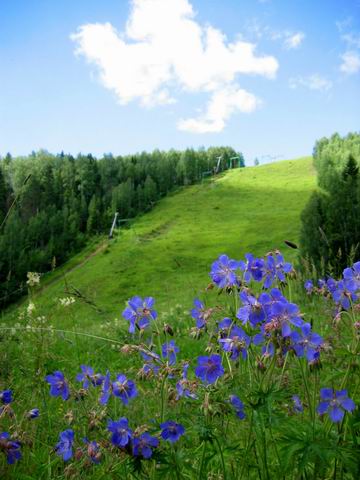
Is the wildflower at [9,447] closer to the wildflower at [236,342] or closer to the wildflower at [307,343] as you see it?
the wildflower at [236,342]

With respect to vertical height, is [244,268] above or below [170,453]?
above

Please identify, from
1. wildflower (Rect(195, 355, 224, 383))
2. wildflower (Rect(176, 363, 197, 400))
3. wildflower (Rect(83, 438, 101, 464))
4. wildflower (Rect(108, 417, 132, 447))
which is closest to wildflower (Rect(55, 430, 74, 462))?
wildflower (Rect(83, 438, 101, 464))

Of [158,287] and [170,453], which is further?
[158,287]

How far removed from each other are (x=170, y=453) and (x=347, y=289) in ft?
3.47

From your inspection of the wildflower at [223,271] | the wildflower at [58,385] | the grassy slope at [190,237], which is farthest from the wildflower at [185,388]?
the grassy slope at [190,237]

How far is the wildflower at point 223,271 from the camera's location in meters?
2.05

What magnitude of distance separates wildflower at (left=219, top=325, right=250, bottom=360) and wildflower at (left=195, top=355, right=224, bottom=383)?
2.5 inches

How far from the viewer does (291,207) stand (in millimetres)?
86625

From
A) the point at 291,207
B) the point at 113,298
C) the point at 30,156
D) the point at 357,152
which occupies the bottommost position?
the point at 113,298

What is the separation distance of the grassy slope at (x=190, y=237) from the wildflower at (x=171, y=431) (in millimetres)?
29909

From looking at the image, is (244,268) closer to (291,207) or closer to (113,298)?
(113,298)

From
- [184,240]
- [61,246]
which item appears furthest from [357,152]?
[61,246]

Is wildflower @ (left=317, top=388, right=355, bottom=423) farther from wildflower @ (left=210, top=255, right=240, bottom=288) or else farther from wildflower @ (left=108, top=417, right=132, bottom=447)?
wildflower @ (left=108, top=417, right=132, bottom=447)

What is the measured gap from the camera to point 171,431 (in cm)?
175
